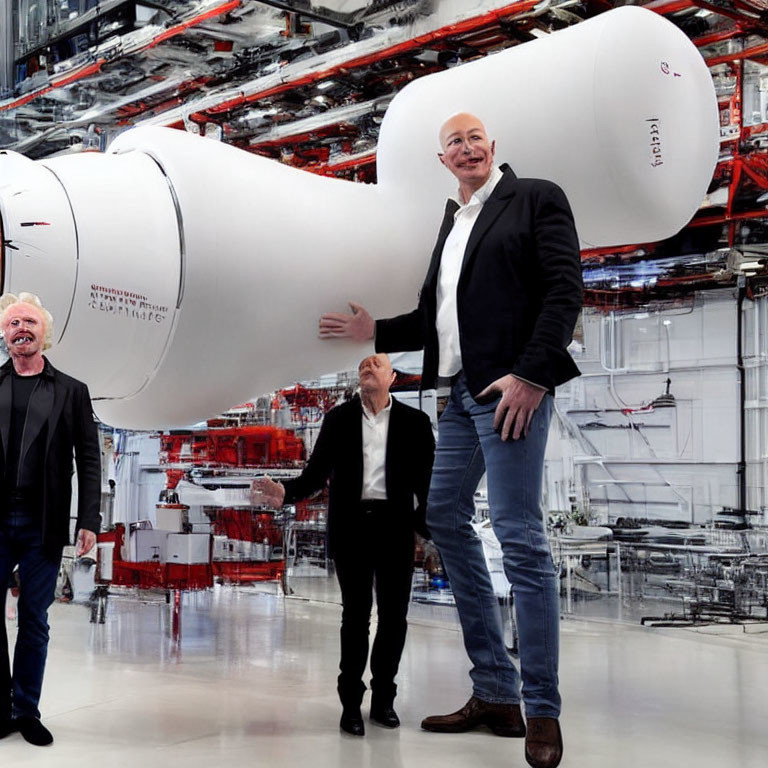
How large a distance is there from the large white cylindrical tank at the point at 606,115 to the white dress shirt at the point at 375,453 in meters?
A: 0.76

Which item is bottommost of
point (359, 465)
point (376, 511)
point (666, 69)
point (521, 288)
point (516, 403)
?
point (376, 511)

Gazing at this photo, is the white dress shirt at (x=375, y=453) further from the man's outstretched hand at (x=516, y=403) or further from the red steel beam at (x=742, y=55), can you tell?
the red steel beam at (x=742, y=55)

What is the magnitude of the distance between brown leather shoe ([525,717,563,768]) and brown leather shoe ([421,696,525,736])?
372 mm

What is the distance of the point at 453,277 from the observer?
237 cm

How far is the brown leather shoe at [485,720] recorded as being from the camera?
8.43 ft

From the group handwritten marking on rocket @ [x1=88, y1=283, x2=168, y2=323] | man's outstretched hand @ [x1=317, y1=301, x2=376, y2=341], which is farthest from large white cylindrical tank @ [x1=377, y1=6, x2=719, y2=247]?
handwritten marking on rocket @ [x1=88, y1=283, x2=168, y2=323]

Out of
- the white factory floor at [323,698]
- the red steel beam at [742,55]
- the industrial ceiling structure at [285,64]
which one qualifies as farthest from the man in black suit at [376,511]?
the red steel beam at [742,55]

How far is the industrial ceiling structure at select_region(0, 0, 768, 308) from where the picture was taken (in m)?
4.08

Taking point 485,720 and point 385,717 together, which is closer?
point 485,720

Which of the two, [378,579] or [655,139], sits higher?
[655,139]

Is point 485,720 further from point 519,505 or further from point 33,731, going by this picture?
point 33,731

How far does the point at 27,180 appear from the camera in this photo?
2113mm

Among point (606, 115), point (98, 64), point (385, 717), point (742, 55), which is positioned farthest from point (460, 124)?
point (98, 64)

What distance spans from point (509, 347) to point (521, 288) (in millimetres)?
128
